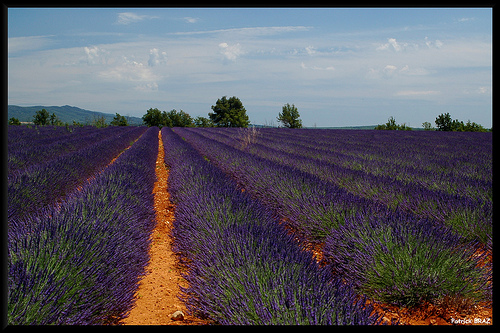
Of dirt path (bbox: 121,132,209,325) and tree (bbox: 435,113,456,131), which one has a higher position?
tree (bbox: 435,113,456,131)

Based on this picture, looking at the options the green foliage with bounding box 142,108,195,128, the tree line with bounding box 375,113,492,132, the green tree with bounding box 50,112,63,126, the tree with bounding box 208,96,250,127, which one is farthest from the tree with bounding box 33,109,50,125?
the tree line with bounding box 375,113,492,132

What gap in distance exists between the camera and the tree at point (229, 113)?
64475mm

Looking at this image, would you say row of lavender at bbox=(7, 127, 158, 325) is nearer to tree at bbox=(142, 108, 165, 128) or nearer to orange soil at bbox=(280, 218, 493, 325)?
orange soil at bbox=(280, 218, 493, 325)

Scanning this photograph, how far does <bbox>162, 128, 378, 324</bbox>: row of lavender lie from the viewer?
1571 millimetres

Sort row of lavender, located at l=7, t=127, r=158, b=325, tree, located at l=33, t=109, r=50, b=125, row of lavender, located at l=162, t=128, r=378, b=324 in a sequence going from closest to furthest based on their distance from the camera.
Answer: row of lavender, located at l=162, t=128, r=378, b=324, row of lavender, located at l=7, t=127, r=158, b=325, tree, located at l=33, t=109, r=50, b=125

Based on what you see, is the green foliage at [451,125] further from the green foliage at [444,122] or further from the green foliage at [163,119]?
the green foliage at [163,119]

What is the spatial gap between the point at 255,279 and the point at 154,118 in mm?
66991

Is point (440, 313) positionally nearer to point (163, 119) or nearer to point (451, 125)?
point (451, 125)

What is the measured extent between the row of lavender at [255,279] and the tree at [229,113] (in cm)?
6144

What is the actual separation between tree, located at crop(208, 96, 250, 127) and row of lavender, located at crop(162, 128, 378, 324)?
6144 cm

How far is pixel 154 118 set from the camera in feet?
214

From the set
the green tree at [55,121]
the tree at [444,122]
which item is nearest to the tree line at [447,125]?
the tree at [444,122]
